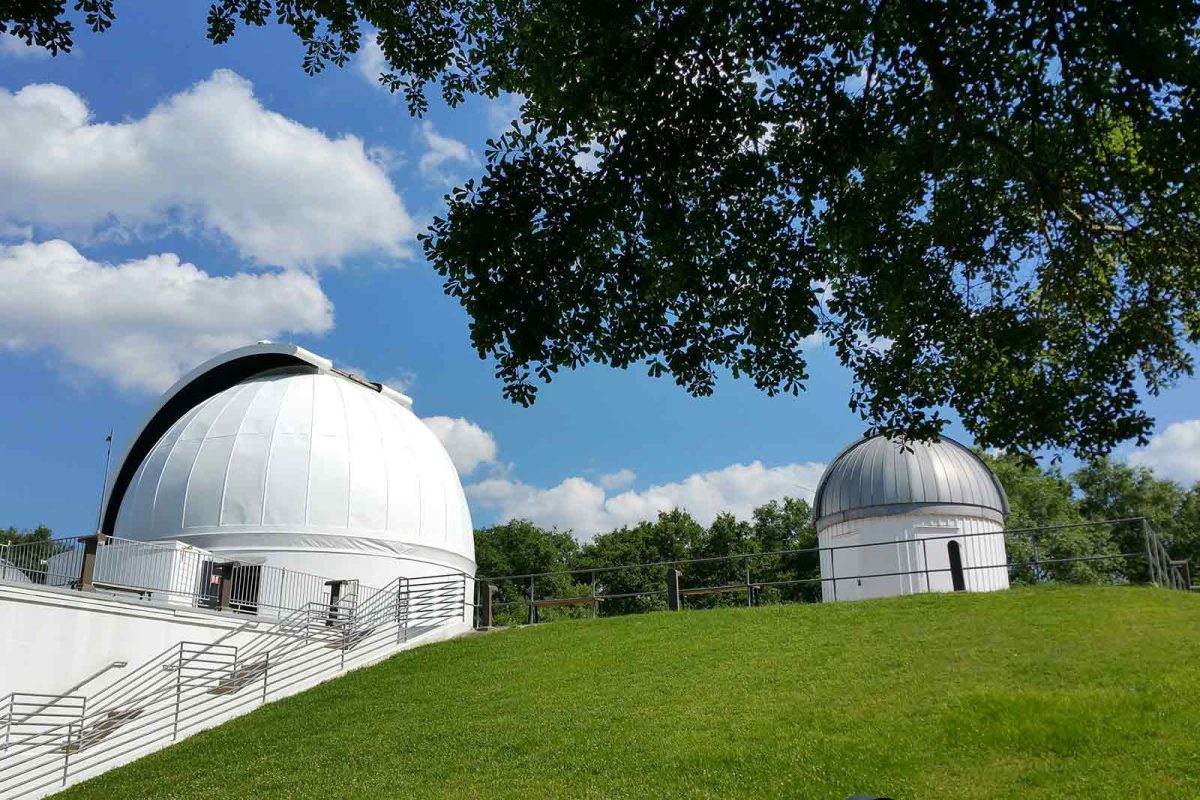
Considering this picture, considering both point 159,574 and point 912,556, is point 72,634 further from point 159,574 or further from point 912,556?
point 912,556

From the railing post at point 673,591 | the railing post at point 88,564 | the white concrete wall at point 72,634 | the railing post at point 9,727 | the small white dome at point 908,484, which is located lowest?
the railing post at point 9,727

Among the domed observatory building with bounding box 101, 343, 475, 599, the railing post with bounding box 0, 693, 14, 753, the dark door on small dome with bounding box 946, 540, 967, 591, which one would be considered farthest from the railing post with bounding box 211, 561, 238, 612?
the dark door on small dome with bounding box 946, 540, 967, 591

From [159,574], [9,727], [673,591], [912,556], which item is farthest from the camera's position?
[912,556]

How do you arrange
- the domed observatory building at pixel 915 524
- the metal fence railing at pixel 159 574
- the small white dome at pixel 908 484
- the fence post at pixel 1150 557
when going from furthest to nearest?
1. the small white dome at pixel 908 484
2. the domed observatory building at pixel 915 524
3. the metal fence railing at pixel 159 574
4. the fence post at pixel 1150 557

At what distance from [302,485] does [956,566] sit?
16.7 m

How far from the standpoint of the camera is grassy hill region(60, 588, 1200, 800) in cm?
890

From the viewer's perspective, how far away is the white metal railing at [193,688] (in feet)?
43.7

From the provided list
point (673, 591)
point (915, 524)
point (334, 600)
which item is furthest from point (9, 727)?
point (915, 524)

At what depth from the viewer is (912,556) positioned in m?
22.5

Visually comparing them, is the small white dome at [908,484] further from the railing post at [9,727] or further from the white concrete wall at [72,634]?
the railing post at [9,727]

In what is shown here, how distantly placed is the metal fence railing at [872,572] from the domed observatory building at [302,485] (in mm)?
2753

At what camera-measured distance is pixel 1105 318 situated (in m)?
7.12

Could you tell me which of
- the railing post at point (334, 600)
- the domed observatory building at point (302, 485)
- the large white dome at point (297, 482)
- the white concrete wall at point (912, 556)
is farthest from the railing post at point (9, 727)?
the white concrete wall at point (912, 556)

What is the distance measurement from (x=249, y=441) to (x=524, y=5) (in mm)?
19138
